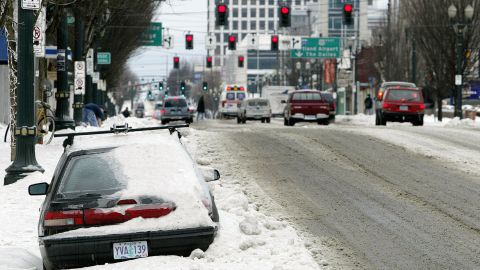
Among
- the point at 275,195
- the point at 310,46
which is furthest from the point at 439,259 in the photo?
the point at 310,46

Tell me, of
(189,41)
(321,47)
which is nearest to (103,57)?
(189,41)

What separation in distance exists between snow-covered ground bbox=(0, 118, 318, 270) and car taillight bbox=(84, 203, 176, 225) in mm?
375

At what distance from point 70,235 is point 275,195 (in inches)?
265

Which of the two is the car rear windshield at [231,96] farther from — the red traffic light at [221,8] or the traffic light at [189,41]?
the red traffic light at [221,8]

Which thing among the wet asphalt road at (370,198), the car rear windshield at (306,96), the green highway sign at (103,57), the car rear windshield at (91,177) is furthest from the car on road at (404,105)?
the car rear windshield at (91,177)

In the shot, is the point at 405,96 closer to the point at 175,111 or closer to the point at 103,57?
the point at 103,57

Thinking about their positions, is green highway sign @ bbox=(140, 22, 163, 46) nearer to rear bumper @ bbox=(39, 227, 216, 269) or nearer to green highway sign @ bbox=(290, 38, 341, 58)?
green highway sign @ bbox=(290, 38, 341, 58)

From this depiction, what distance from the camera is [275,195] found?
1388cm

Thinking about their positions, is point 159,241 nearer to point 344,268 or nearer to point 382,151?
point 344,268

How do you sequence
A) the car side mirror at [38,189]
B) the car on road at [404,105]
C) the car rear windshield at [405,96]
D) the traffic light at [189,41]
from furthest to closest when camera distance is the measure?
the traffic light at [189,41] → the car rear windshield at [405,96] → the car on road at [404,105] → the car side mirror at [38,189]

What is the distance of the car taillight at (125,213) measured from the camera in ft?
24.6

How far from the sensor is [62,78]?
2611 centimetres

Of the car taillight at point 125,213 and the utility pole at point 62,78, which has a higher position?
the utility pole at point 62,78

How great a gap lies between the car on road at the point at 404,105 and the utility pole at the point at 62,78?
1556cm
